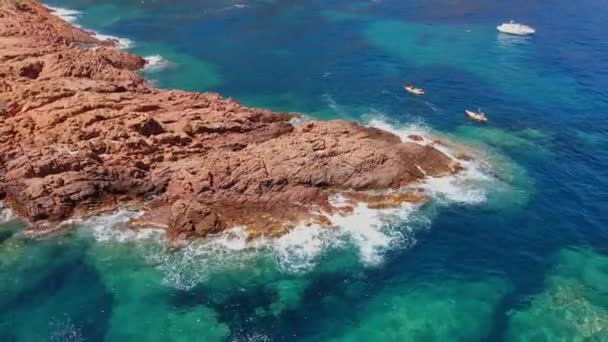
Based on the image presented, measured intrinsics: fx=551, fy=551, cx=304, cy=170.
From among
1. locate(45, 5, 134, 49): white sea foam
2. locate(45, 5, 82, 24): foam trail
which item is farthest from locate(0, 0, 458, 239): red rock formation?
locate(45, 5, 82, 24): foam trail

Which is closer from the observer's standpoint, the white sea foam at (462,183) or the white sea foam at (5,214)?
the white sea foam at (5,214)

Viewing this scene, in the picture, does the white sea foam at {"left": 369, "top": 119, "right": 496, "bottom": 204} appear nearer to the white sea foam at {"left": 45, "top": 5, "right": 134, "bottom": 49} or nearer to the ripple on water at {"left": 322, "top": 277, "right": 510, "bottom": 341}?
the ripple on water at {"left": 322, "top": 277, "right": 510, "bottom": 341}

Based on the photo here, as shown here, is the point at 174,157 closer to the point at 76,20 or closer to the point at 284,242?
the point at 284,242

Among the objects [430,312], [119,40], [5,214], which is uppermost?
[119,40]

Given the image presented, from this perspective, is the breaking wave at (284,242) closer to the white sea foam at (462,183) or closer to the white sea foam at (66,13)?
the white sea foam at (462,183)

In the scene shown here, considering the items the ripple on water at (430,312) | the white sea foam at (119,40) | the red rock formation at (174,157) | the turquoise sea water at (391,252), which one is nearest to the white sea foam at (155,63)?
the turquoise sea water at (391,252)

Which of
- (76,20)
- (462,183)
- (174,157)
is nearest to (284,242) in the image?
(174,157)

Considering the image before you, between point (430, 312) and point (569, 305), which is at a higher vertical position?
point (569, 305)
